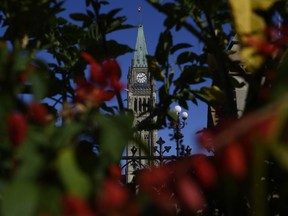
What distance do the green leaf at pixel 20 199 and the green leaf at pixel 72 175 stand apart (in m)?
0.04

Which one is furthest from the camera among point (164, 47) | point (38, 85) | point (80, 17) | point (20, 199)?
point (80, 17)

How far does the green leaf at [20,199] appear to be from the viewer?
0.49 meters

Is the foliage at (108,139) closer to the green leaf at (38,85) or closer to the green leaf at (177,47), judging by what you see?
the green leaf at (38,85)

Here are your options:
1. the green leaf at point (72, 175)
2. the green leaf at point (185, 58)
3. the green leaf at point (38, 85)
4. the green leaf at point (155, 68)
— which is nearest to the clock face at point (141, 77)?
the green leaf at point (185, 58)

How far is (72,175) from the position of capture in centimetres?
51

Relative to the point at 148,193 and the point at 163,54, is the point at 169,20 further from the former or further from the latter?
the point at 148,193

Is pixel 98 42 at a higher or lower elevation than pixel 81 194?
higher

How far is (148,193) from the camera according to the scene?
544 millimetres

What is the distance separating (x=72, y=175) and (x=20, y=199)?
0.06m

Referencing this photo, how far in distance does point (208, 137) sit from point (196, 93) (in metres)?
0.93

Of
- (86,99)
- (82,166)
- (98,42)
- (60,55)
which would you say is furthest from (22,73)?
(60,55)

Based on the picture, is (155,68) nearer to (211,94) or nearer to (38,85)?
(211,94)

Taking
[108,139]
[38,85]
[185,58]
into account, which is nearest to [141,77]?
[185,58]

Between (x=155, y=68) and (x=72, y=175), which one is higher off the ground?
(x=155, y=68)
